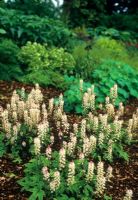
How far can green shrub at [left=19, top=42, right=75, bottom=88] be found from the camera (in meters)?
10.0

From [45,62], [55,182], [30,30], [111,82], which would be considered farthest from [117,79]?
[55,182]

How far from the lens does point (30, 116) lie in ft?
21.8

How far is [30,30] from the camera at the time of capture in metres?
11.6

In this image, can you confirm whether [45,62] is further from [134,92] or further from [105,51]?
[105,51]

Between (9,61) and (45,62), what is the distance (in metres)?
0.80

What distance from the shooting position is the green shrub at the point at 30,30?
37.7 feet

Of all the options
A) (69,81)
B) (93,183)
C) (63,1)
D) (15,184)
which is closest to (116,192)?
(93,183)

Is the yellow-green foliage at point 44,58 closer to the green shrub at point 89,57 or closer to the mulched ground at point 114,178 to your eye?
the green shrub at point 89,57

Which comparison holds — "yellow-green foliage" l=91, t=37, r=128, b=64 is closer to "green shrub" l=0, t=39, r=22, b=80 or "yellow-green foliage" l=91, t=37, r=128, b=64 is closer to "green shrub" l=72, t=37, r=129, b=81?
"green shrub" l=72, t=37, r=129, b=81

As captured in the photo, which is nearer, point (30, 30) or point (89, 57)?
point (89, 57)

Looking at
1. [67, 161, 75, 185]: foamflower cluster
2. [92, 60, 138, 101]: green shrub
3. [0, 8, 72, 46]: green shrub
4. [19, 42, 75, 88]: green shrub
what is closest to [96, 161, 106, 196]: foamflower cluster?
[67, 161, 75, 185]: foamflower cluster

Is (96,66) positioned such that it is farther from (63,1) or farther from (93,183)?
(63,1)

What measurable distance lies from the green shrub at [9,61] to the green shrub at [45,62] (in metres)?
0.19

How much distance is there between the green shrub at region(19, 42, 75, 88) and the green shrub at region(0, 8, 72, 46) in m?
0.74
